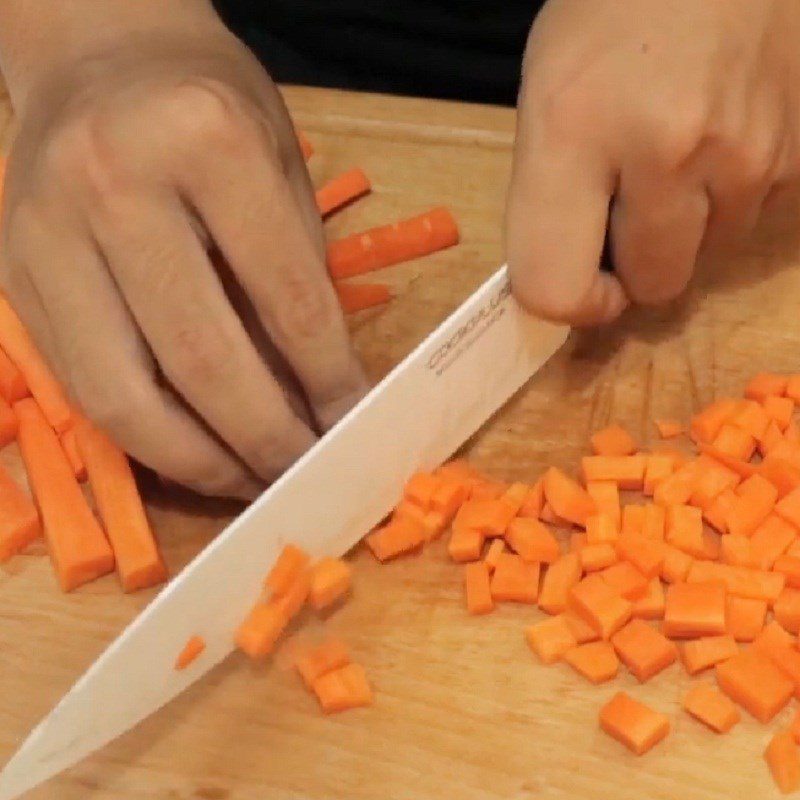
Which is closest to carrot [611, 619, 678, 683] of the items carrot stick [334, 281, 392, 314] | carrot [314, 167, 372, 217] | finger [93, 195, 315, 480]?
finger [93, 195, 315, 480]

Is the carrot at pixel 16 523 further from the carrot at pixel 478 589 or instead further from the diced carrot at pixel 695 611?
the diced carrot at pixel 695 611

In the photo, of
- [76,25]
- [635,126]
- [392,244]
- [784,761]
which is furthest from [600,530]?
[76,25]

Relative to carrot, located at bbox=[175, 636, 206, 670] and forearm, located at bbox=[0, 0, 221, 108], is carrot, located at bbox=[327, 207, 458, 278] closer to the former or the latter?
forearm, located at bbox=[0, 0, 221, 108]

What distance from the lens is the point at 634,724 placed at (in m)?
1.18

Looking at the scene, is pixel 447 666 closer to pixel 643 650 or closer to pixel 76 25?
pixel 643 650

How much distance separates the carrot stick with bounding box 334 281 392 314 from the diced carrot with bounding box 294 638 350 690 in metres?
0.52

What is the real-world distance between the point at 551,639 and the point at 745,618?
0.22 meters

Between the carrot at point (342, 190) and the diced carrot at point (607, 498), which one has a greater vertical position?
the carrot at point (342, 190)

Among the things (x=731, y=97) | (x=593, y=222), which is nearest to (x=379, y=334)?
(x=593, y=222)

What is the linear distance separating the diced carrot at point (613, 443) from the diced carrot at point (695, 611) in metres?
0.20

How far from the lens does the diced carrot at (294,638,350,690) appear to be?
1.25 meters

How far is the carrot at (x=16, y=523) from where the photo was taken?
1373 mm

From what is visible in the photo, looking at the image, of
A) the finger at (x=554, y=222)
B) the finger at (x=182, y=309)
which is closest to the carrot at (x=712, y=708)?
the finger at (x=554, y=222)

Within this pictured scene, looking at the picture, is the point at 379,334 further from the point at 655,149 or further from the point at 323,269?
the point at 655,149
